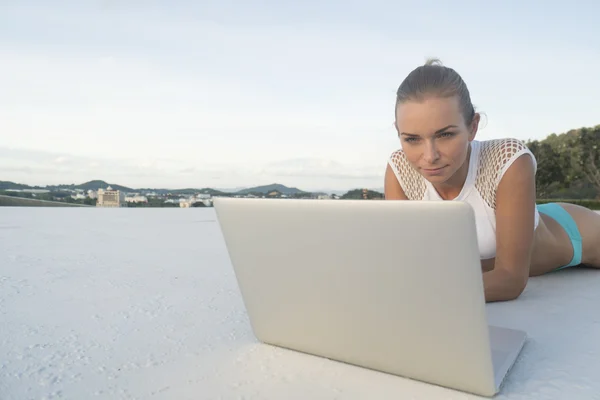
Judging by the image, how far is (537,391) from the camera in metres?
0.87

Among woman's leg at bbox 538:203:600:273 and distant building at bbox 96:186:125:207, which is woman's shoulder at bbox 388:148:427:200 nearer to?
woman's leg at bbox 538:203:600:273

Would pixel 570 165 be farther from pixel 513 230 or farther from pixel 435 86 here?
pixel 435 86

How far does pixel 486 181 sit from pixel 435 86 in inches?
18.5

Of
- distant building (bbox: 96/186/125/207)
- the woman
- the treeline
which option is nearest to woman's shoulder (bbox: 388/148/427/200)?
the woman

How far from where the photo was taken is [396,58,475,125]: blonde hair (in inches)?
49.1

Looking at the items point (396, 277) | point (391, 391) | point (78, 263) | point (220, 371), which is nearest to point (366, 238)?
point (396, 277)

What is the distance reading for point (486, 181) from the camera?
154 centimetres

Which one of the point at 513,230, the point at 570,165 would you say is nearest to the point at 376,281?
the point at 513,230

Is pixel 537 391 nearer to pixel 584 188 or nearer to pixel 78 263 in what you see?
pixel 78 263

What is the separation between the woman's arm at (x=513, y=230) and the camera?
141 cm

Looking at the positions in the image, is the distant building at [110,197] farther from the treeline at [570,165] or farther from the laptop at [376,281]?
the treeline at [570,165]

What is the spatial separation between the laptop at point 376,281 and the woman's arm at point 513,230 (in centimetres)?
45

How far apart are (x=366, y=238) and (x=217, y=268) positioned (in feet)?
5.13

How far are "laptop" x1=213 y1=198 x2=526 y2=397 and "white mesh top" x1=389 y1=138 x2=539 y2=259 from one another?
0.64 m
